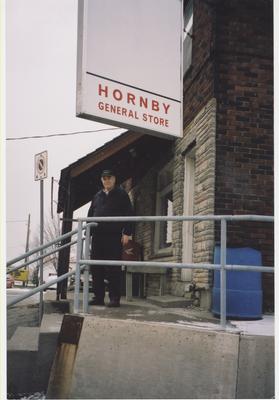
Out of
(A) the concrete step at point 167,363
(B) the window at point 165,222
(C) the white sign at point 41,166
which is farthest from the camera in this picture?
(B) the window at point 165,222

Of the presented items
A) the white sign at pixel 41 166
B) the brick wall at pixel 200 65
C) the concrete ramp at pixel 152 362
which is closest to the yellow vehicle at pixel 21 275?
the white sign at pixel 41 166

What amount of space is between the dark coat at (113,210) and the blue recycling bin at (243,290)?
1.13m

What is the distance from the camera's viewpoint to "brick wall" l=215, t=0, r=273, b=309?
5.46 meters

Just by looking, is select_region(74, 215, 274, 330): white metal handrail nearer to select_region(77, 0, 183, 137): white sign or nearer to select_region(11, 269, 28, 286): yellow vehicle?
select_region(77, 0, 183, 137): white sign

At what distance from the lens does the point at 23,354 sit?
179 inches

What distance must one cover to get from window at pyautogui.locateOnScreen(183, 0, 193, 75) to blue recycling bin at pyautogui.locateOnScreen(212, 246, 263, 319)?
10.7ft

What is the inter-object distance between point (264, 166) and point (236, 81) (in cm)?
110

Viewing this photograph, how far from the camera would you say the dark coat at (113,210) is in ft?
16.0

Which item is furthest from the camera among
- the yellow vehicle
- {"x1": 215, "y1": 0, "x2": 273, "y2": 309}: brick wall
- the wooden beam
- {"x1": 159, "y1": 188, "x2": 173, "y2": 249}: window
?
{"x1": 159, "y1": 188, "x2": 173, "y2": 249}: window

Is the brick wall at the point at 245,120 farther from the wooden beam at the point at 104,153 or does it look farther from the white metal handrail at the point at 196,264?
the wooden beam at the point at 104,153

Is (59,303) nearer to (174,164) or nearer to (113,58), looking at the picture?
(174,164)

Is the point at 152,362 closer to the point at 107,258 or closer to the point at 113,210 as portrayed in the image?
the point at 107,258

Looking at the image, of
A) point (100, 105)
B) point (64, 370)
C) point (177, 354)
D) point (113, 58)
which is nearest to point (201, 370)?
point (177, 354)


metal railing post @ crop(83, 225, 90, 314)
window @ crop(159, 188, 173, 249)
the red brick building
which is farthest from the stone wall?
metal railing post @ crop(83, 225, 90, 314)
